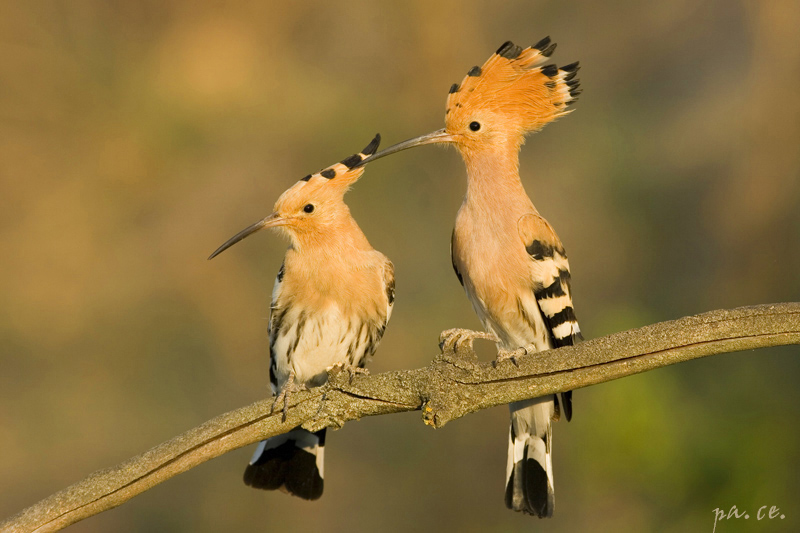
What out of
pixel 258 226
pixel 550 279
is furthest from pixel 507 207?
pixel 258 226

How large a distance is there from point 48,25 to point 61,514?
405 cm

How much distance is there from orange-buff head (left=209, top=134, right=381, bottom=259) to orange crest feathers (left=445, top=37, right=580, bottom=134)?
A: 1.01ft

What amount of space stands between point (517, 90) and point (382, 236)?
2.62 metres

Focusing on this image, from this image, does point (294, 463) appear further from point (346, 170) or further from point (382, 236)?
point (382, 236)

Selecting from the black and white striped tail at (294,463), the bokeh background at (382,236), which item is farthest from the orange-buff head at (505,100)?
the bokeh background at (382,236)

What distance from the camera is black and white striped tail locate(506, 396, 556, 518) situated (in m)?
1.93

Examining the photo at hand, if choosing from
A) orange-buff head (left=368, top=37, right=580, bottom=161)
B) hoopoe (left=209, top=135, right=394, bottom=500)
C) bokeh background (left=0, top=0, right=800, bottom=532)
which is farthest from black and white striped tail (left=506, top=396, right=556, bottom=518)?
bokeh background (left=0, top=0, right=800, bottom=532)

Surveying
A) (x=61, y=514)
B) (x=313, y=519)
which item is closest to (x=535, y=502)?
(x=61, y=514)

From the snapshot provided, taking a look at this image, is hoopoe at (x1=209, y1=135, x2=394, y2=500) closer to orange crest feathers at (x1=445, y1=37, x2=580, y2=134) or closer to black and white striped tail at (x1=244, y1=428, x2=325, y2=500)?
black and white striped tail at (x1=244, y1=428, x2=325, y2=500)

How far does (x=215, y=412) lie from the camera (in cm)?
382

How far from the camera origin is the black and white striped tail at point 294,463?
2.08 meters

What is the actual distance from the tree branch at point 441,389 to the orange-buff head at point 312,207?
375mm

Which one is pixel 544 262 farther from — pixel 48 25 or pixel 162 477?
pixel 48 25

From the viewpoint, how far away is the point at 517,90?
163cm
